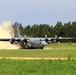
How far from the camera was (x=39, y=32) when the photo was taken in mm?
185500

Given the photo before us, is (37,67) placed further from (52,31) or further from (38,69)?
(52,31)

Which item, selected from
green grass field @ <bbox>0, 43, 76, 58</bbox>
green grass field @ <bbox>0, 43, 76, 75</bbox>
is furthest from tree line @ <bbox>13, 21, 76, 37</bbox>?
green grass field @ <bbox>0, 43, 76, 75</bbox>

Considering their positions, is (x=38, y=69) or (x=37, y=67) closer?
(x=38, y=69)

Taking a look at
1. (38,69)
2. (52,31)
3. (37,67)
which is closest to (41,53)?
(37,67)

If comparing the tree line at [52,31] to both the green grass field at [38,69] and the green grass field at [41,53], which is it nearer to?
the green grass field at [41,53]

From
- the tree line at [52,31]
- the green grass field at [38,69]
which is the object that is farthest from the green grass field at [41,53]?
the tree line at [52,31]

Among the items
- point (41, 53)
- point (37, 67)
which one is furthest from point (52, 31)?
point (37, 67)

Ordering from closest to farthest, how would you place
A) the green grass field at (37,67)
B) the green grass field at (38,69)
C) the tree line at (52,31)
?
the green grass field at (38,69) → the green grass field at (37,67) → the tree line at (52,31)

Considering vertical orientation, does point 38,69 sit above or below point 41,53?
above

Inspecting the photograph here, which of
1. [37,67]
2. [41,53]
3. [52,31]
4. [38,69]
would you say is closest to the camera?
[38,69]

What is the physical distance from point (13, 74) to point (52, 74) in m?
2.22

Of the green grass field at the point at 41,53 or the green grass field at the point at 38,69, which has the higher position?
the green grass field at the point at 38,69

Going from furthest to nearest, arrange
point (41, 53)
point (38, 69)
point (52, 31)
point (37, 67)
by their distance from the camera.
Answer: point (52, 31)
point (41, 53)
point (37, 67)
point (38, 69)

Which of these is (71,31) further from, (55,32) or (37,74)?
(37,74)
